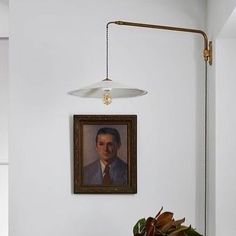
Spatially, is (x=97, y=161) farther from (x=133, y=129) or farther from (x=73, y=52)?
(x=73, y=52)

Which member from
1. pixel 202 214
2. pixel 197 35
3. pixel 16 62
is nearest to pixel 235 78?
pixel 197 35

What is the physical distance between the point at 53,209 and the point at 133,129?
67 centimetres

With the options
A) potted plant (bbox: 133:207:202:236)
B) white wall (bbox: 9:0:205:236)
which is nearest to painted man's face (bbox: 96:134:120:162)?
white wall (bbox: 9:0:205:236)

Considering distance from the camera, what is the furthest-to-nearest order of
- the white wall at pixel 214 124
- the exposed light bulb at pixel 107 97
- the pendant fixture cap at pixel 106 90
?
the white wall at pixel 214 124, the exposed light bulb at pixel 107 97, the pendant fixture cap at pixel 106 90

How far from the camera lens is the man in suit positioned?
265 cm

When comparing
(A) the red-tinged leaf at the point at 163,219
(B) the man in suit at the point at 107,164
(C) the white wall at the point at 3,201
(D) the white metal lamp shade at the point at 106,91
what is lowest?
(C) the white wall at the point at 3,201

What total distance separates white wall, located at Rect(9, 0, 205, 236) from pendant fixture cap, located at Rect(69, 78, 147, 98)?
1.24 feet

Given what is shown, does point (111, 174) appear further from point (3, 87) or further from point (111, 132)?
point (3, 87)

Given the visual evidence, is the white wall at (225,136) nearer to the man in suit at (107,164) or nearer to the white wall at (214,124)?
the white wall at (214,124)

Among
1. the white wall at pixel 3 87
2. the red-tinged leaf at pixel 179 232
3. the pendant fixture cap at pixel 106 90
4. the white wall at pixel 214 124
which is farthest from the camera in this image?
the white wall at pixel 3 87

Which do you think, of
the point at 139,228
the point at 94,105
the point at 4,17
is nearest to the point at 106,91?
the point at 94,105

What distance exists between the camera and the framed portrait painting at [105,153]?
2.64 m

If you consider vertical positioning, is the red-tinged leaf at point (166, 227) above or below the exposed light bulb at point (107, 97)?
below

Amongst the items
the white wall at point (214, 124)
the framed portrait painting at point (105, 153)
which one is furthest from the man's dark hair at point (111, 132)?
the white wall at point (214, 124)
